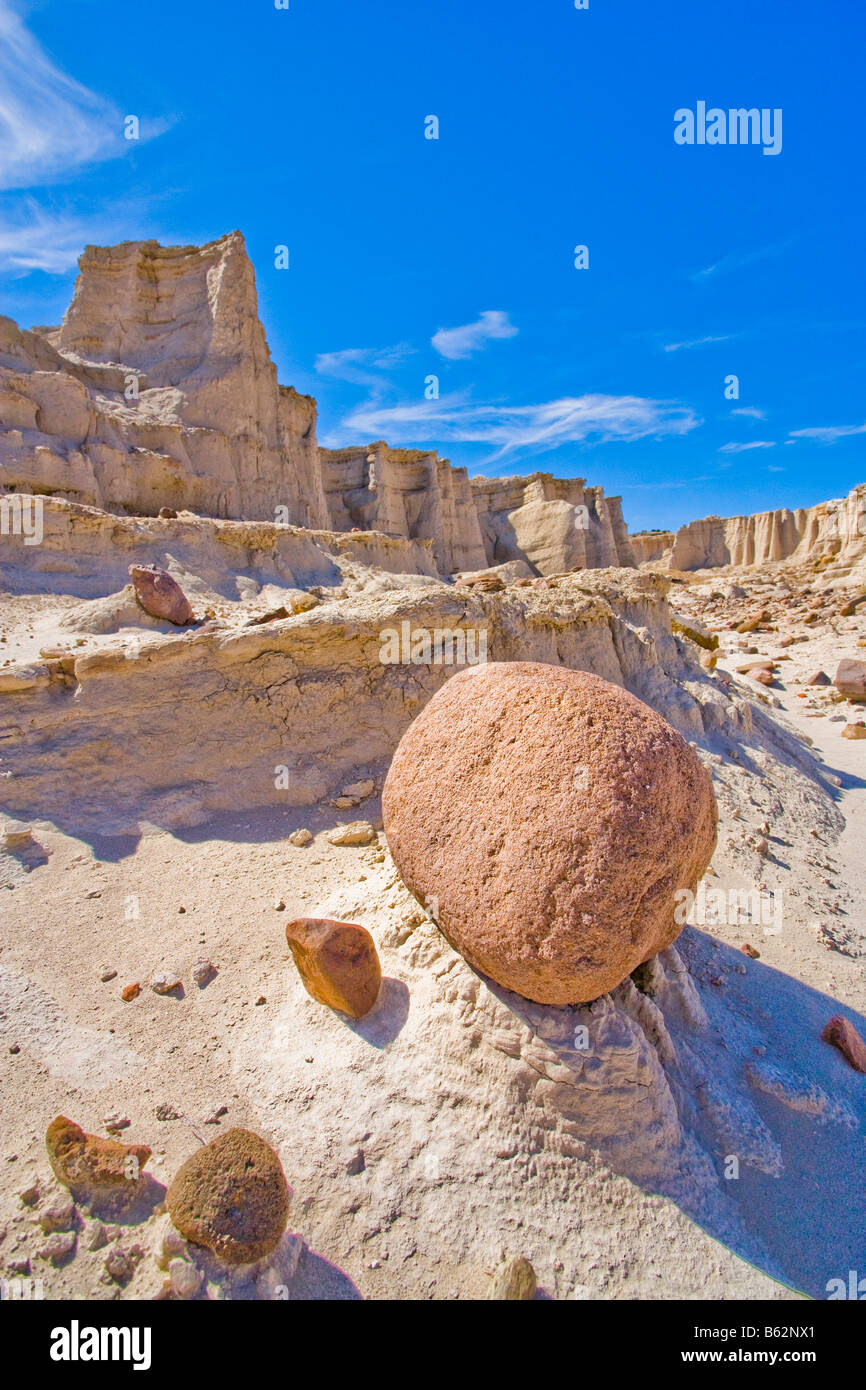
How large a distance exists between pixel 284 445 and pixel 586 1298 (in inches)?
878

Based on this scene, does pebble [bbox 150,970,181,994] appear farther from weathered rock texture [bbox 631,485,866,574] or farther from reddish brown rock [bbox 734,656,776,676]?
weathered rock texture [bbox 631,485,866,574]

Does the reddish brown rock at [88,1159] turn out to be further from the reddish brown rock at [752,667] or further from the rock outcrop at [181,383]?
the rock outcrop at [181,383]

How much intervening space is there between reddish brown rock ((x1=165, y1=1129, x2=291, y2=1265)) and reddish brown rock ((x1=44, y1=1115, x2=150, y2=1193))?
258mm

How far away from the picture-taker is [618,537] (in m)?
36.4

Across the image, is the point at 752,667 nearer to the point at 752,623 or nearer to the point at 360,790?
the point at 752,623

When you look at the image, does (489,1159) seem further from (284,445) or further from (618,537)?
(618,537)

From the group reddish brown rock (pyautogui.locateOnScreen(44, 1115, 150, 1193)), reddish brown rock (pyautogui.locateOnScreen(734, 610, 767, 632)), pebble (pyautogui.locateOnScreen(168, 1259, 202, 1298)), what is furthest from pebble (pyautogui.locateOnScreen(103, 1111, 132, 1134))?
reddish brown rock (pyautogui.locateOnScreen(734, 610, 767, 632))

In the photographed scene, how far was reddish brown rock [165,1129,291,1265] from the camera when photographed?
229 cm

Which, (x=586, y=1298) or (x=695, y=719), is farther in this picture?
(x=695, y=719)

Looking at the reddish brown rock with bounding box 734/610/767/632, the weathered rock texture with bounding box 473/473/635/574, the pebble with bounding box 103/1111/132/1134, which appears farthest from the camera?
the weathered rock texture with bounding box 473/473/635/574

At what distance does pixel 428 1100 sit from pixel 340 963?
2.50 feet

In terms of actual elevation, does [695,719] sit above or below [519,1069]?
above

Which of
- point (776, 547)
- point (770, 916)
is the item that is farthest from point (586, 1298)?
point (776, 547)
